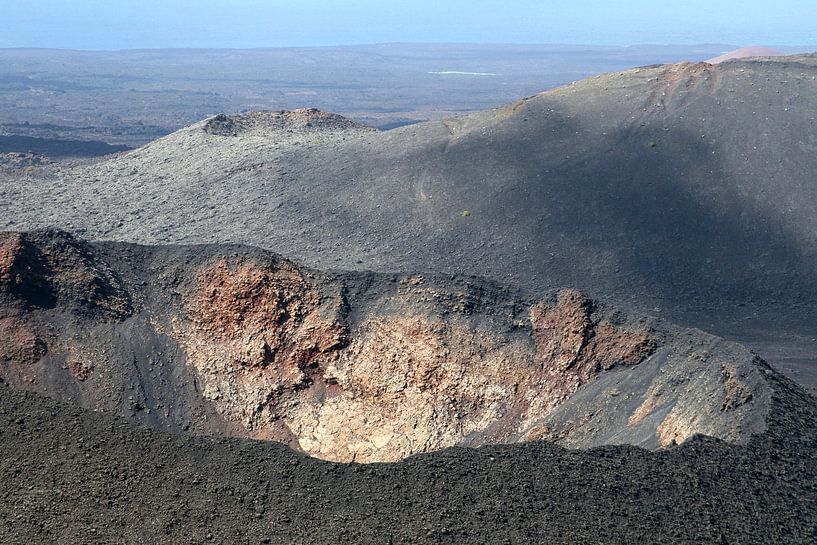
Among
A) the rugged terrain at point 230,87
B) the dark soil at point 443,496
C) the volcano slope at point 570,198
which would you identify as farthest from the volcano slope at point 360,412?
the rugged terrain at point 230,87

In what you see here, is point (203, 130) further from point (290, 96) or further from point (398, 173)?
point (290, 96)

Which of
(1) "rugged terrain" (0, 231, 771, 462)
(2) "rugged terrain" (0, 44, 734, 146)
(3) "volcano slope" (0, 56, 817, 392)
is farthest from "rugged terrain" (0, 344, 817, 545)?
(2) "rugged terrain" (0, 44, 734, 146)

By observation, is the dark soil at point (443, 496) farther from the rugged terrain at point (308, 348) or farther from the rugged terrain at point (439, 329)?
the rugged terrain at point (308, 348)

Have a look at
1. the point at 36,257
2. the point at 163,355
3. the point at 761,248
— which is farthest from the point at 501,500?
the point at 761,248

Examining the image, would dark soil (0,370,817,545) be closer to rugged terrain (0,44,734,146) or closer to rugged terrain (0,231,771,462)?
rugged terrain (0,231,771,462)

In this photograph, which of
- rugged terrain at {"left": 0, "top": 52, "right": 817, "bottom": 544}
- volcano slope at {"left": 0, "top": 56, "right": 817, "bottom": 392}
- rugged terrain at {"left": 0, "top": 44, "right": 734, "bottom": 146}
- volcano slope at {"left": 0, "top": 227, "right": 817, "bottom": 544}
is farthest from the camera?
rugged terrain at {"left": 0, "top": 44, "right": 734, "bottom": 146}

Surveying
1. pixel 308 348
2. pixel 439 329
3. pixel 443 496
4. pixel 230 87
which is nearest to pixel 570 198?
pixel 439 329
